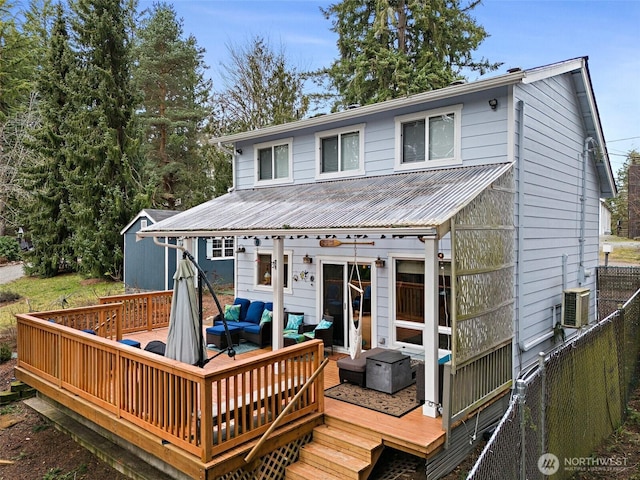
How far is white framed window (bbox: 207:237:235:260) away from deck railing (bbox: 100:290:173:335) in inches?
290

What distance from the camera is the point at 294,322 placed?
9297mm

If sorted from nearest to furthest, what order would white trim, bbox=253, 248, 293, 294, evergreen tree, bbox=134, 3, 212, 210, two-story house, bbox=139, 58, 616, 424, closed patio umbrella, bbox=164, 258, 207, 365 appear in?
two-story house, bbox=139, 58, 616, 424
closed patio umbrella, bbox=164, 258, 207, 365
white trim, bbox=253, 248, 293, 294
evergreen tree, bbox=134, 3, 212, 210

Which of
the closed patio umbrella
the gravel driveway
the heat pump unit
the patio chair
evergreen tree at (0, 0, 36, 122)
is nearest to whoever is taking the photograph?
the closed patio umbrella

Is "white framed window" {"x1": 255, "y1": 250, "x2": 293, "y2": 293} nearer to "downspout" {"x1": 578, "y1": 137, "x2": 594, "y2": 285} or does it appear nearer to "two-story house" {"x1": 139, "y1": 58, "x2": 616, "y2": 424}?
"two-story house" {"x1": 139, "y1": 58, "x2": 616, "y2": 424}

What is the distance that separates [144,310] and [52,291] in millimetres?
10854

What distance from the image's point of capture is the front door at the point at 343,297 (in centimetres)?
862

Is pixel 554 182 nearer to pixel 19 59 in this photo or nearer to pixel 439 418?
pixel 439 418

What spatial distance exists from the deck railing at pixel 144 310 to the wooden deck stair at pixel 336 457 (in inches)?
263

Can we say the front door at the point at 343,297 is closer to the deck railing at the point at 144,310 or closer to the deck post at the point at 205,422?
the deck post at the point at 205,422

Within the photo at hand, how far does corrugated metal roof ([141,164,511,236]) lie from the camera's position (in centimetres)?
570

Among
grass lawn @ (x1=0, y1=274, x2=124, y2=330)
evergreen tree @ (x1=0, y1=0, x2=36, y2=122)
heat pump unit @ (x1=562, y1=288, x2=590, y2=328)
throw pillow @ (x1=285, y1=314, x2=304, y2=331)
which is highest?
evergreen tree @ (x1=0, y1=0, x2=36, y2=122)

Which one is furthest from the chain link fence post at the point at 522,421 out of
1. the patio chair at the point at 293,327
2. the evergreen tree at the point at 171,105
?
the evergreen tree at the point at 171,105

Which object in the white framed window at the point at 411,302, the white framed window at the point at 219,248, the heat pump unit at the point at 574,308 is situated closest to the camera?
the white framed window at the point at 411,302

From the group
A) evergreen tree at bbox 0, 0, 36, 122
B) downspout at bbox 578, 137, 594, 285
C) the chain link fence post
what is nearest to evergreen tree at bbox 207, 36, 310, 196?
evergreen tree at bbox 0, 0, 36, 122
